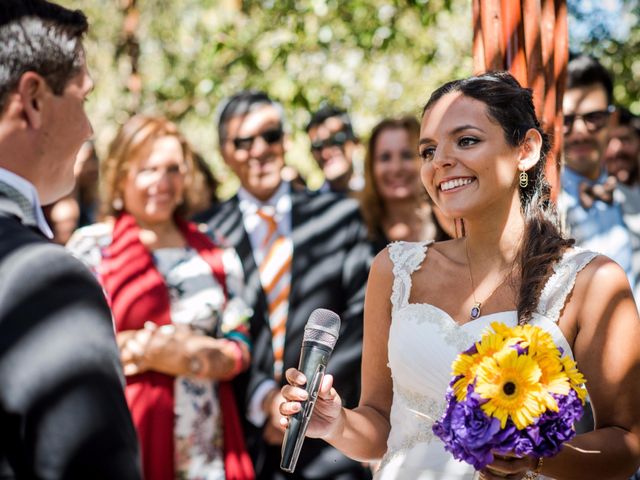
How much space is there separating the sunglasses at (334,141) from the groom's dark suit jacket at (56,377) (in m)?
5.78

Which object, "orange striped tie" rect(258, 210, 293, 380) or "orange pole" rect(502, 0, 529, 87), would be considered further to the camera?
"orange striped tie" rect(258, 210, 293, 380)

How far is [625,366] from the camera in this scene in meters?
2.69

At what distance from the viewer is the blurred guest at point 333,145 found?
7.43m

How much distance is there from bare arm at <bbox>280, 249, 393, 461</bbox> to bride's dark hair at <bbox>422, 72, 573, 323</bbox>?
0.51m

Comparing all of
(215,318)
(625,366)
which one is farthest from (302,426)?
(215,318)

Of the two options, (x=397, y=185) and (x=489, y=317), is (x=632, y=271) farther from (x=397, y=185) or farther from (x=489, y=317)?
(x=489, y=317)

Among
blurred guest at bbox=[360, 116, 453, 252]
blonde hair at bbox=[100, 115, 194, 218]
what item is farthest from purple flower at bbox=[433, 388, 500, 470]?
blurred guest at bbox=[360, 116, 453, 252]

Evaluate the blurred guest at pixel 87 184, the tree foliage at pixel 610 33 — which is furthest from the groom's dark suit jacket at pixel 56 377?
the tree foliage at pixel 610 33

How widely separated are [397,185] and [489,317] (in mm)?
2798

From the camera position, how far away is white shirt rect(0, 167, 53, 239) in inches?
74.5

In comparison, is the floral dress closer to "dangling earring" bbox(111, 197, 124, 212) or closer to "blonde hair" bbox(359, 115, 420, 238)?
"dangling earring" bbox(111, 197, 124, 212)

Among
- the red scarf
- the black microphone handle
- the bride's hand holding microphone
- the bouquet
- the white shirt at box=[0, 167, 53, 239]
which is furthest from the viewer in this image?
the red scarf

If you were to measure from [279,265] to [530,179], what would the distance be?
7.61ft

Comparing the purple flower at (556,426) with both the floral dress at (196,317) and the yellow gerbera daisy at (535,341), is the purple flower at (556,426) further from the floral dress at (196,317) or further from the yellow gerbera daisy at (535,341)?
the floral dress at (196,317)
